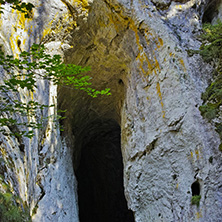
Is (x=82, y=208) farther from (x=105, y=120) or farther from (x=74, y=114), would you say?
(x=74, y=114)

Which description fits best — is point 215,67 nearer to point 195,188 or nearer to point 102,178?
point 195,188

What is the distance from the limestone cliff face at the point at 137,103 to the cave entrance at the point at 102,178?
2.34 metres

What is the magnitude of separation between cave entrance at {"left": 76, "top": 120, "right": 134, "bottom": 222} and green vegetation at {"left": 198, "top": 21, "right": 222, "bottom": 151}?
517cm

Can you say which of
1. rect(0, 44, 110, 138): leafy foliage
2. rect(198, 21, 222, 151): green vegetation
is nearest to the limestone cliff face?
rect(198, 21, 222, 151): green vegetation

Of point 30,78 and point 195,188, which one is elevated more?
point 30,78

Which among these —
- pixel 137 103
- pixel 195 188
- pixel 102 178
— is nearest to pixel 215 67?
pixel 137 103

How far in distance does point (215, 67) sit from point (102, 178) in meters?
7.61

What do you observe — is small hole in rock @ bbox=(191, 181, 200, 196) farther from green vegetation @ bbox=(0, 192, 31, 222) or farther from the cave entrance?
the cave entrance

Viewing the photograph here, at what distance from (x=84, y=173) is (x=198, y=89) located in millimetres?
7815

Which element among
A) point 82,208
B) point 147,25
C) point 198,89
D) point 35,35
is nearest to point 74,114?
point 35,35

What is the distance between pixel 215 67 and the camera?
16.7ft

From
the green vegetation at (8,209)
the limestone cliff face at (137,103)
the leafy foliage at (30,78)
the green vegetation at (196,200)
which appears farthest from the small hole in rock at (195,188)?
the green vegetation at (8,209)

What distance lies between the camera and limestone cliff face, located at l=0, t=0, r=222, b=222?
417 centimetres

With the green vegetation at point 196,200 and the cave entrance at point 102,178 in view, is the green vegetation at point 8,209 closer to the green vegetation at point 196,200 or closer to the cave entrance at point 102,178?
the green vegetation at point 196,200
